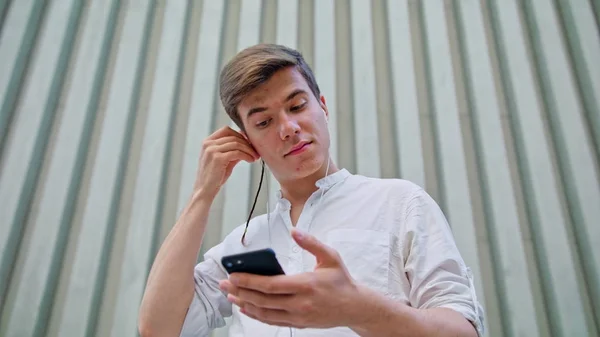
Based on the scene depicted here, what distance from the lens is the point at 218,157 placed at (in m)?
1.19

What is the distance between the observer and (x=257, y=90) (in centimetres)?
115

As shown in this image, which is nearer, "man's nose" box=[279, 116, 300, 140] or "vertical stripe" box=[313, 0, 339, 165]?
"man's nose" box=[279, 116, 300, 140]

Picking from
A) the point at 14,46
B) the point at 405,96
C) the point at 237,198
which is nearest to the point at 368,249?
the point at 237,198

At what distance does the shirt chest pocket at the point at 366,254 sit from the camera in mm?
963

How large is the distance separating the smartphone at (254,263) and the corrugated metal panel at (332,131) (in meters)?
0.85

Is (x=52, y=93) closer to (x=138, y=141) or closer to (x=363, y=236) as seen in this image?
(x=138, y=141)

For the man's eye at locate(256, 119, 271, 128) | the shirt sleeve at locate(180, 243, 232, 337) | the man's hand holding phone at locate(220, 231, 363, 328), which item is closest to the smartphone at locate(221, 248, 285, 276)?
the man's hand holding phone at locate(220, 231, 363, 328)

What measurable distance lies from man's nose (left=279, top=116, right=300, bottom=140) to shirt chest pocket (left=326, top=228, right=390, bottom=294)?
271 mm

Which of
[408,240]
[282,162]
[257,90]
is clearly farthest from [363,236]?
[257,90]

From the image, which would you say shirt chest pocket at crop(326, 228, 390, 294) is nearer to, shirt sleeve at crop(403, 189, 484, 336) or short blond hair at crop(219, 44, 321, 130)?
shirt sleeve at crop(403, 189, 484, 336)

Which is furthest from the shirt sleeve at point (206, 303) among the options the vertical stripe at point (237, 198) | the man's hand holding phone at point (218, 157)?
the vertical stripe at point (237, 198)

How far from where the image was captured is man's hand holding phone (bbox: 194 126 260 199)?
1174 mm

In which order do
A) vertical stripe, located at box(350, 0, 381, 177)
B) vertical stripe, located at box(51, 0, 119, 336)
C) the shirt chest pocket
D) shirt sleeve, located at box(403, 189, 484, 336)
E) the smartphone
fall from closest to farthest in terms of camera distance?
the smartphone → shirt sleeve, located at box(403, 189, 484, 336) → the shirt chest pocket → vertical stripe, located at box(51, 0, 119, 336) → vertical stripe, located at box(350, 0, 381, 177)

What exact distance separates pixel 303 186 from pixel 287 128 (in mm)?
206
